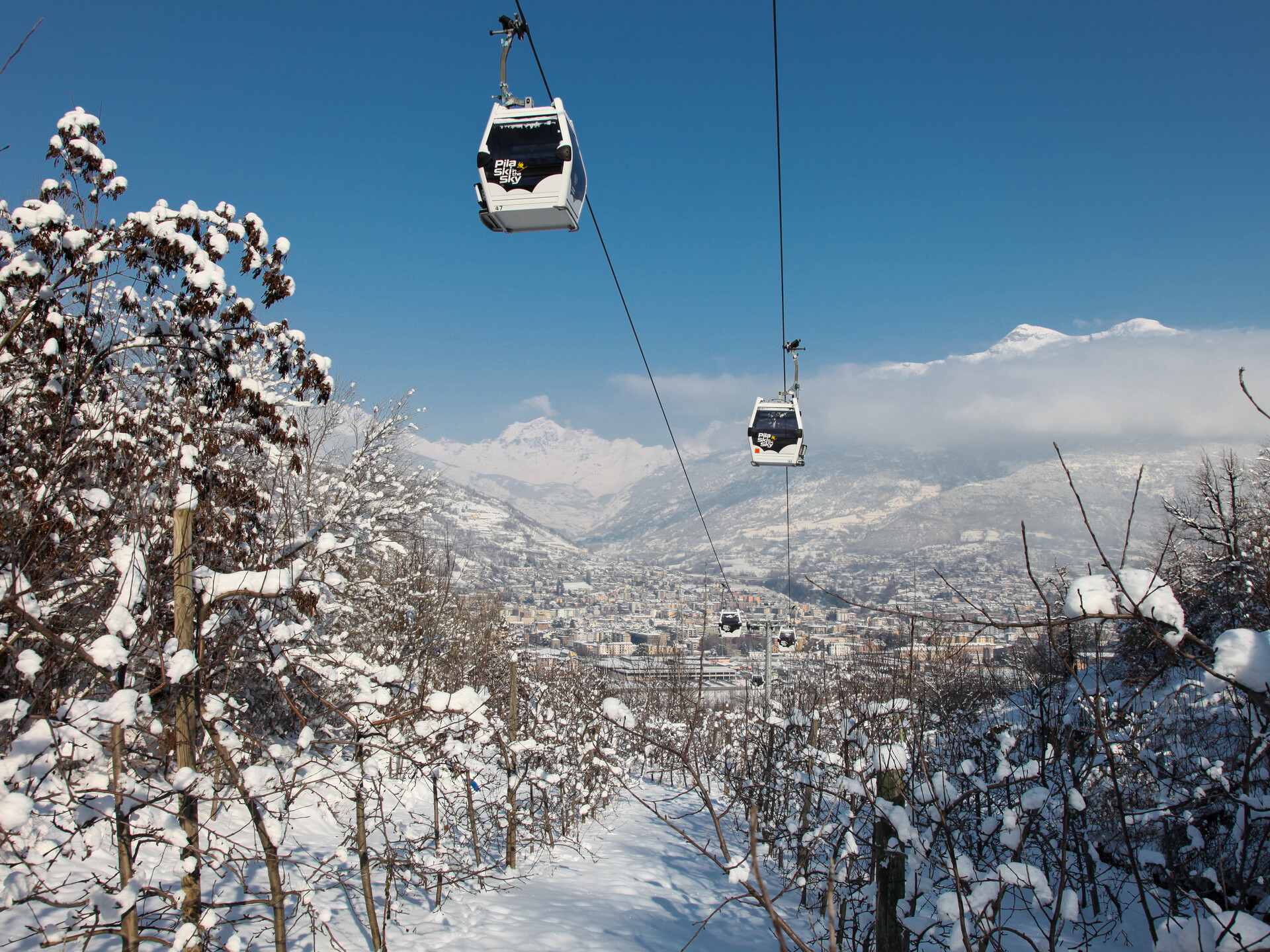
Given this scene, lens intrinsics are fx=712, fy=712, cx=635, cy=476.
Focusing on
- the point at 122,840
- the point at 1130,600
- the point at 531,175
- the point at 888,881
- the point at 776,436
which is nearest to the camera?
the point at 1130,600

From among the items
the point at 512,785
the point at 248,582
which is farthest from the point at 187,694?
the point at 512,785

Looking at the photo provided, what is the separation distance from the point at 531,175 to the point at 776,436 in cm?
780

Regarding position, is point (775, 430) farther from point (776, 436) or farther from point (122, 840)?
point (122, 840)

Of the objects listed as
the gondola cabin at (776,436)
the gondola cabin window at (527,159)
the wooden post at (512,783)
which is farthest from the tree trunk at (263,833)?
the gondola cabin at (776,436)

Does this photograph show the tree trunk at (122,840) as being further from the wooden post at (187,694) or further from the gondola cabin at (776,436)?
the gondola cabin at (776,436)

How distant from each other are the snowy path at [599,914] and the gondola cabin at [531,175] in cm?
583

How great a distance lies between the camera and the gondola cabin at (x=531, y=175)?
16.6ft

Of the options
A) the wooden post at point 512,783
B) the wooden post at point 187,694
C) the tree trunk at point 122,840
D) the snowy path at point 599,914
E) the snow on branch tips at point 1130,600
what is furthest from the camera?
the wooden post at point 512,783

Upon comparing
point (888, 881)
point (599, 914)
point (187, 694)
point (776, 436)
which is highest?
point (776, 436)

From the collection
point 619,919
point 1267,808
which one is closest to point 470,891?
point 619,919

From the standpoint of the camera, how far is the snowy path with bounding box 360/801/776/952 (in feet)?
23.1

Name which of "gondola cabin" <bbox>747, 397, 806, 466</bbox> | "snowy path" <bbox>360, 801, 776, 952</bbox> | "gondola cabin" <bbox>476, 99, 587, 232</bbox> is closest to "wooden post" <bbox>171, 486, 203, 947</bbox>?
"gondola cabin" <bbox>476, 99, 587, 232</bbox>

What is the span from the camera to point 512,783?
1030 cm

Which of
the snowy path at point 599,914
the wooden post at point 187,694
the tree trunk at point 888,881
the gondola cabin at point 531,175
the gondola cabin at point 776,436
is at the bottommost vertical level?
the snowy path at point 599,914
